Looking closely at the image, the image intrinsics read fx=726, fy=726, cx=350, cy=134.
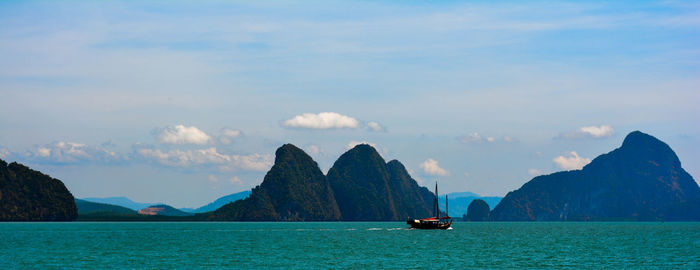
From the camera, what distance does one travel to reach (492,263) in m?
101

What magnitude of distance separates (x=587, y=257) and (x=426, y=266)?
32.4 m

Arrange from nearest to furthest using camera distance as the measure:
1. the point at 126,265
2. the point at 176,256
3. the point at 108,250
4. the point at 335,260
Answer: the point at 126,265 < the point at 335,260 < the point at 176,256 < the point at 108,250

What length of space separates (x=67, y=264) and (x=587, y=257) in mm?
77234

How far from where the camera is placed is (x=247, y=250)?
128 meters

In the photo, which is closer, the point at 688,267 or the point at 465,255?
the point at 688,267

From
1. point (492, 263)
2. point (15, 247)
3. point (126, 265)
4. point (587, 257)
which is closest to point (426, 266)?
point (492, 263)

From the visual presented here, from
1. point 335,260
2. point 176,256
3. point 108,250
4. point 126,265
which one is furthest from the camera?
point 108,250

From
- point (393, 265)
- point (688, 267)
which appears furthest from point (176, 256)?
point (688, 267)

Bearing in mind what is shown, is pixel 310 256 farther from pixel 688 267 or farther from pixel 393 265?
pixel 688 267

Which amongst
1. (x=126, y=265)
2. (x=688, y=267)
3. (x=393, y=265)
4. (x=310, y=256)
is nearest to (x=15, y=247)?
(x=126, y=265)

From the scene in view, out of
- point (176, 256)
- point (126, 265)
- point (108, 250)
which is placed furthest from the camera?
point (108, 250)

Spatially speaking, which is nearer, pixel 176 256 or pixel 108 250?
pixel 176 256

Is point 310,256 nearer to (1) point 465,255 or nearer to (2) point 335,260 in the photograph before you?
(2) point 335,260

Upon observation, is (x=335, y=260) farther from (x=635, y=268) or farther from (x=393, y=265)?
(x=635, y=268)
